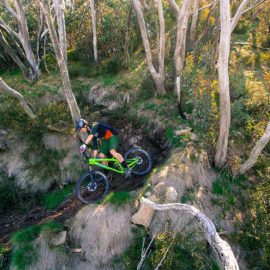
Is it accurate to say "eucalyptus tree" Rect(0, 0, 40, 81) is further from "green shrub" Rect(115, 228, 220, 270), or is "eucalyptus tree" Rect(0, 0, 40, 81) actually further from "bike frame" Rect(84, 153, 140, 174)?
"green shrub" Rect(115, 228, 220, 270)

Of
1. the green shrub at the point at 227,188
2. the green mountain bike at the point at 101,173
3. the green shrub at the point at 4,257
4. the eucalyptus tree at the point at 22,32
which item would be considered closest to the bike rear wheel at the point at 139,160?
the green mountain bike at the point at 101,173

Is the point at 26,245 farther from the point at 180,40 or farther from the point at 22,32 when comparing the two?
the point at 22,32

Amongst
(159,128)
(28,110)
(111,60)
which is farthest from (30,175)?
(111,60)

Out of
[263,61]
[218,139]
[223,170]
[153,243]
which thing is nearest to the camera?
[153,243]

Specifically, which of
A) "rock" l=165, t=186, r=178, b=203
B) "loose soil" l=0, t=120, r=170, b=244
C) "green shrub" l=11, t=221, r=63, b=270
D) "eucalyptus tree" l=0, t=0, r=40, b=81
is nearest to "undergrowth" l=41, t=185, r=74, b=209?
"loose soil" l=0, t=120, r=170, b=244

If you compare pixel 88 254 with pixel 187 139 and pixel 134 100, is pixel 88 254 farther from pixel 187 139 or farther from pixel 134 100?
pixel 134 100

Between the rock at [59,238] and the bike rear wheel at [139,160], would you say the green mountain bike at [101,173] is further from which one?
the rock at [59,238]
